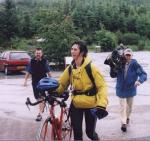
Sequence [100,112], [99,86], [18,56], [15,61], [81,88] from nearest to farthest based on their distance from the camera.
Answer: [100,112], [99,86], [81,88], [15,61], [18,56]

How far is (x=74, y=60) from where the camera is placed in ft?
25.7

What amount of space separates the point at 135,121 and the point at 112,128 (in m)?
1.02

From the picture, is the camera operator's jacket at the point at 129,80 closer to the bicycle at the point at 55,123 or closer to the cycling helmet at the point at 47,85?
the bicycle at the point at 55,123

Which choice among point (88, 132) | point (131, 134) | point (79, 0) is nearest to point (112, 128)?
point (131, 134)

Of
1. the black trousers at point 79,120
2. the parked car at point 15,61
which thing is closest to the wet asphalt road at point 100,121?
the black trousers at point 79,120

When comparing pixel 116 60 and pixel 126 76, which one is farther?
pixel 126 76

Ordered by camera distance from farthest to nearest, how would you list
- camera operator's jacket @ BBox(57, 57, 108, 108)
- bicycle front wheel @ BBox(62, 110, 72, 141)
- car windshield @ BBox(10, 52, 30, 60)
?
car windshield @ BBox(10, 52, 30, 60) → bicycle front wheel @ BBox(62, 110, 72, 141) → camera operator's jacket @ BBox(57, 57, 108, 108)

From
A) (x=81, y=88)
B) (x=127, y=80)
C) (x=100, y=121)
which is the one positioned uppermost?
(x=81, y=88)

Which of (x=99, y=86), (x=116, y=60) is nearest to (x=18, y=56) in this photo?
(x=116, y=60)

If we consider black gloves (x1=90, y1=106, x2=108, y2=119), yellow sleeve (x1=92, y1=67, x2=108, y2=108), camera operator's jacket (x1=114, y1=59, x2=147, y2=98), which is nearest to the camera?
black gloves (x1=90, y1=106, x2=108, y2=119)

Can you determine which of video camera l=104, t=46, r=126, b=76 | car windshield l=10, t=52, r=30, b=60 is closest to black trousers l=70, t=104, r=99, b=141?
video camera l=104, t=46, r=126, b=76

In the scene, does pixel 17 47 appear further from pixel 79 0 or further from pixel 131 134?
pixel 131 134

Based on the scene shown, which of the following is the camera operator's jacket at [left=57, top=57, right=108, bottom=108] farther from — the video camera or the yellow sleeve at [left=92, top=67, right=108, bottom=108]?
the video camera

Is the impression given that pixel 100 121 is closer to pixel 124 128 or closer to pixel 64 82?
pixel 124 128
